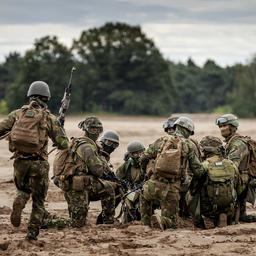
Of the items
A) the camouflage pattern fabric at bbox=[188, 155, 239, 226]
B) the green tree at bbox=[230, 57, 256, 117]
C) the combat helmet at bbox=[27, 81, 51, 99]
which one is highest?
the green tree at bbox=[230, 57, 256, 117]

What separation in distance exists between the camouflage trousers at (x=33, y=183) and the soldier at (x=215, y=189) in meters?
2.68

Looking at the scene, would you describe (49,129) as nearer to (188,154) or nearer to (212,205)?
(188,154)

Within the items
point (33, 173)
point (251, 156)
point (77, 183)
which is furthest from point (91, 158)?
point (251, 156)

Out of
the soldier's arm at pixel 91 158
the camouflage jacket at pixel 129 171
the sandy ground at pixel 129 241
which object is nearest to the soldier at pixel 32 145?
the sandy ground at pixel 129 241

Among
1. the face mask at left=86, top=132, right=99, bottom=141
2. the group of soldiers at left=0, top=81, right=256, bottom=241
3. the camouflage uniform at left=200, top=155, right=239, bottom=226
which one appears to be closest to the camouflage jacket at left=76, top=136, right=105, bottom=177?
the group of soldiers at left=0, top=81, right=256, bottom=241

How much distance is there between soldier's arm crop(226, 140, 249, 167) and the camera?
38.6 ft

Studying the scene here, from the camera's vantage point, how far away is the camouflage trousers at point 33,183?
9461mm

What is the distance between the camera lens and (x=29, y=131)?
9.25 meters

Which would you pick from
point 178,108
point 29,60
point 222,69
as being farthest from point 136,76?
point 222,69

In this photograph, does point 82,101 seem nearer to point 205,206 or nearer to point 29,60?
point 29,60

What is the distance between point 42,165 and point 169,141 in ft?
6.52

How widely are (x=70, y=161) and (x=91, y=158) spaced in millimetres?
357

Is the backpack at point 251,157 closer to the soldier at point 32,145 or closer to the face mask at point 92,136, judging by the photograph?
the face mask at point 92,136

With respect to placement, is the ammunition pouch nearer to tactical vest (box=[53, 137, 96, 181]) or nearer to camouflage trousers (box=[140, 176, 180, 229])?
tactical vest (box=[53, 137, 96, 181])
